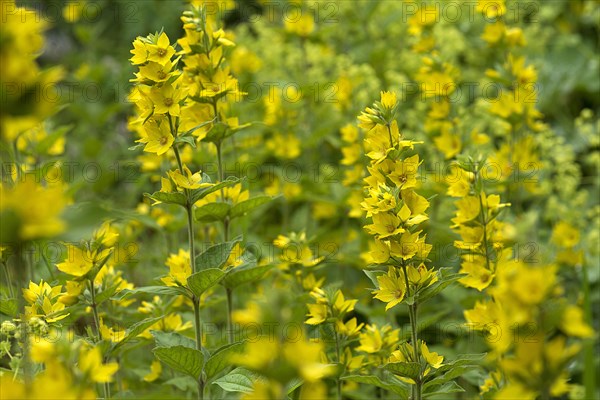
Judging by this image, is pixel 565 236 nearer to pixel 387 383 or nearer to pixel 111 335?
pixel 387 383

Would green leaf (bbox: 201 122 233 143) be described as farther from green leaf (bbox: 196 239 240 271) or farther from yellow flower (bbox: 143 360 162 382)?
yellow flower (bbox: 143 360 162 382)

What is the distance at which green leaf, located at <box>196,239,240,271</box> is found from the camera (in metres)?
1.71

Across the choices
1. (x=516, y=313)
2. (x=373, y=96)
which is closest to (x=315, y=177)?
(x=373, y=96)

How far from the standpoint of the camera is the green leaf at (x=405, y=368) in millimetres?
1537

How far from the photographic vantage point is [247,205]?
1916 millimetres

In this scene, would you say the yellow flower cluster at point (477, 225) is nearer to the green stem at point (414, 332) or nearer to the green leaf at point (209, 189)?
the green stem at point (414, 332)

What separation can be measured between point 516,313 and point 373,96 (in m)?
2.03

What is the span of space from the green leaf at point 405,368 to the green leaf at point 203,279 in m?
0.41

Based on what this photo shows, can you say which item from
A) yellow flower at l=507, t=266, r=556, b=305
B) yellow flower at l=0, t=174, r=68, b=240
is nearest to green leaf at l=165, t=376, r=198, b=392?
yellow flower at l=0, t=174, r=68, b=240

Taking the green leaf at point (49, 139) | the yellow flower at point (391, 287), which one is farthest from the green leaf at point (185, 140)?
the green leaf at point (49, 139)

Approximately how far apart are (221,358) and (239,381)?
0.07m

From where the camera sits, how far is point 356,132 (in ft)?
8.36

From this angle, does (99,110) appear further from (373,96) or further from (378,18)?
(373,96)

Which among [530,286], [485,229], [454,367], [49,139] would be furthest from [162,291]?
[49,139]
